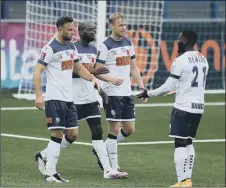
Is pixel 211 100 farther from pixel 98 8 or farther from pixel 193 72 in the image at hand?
pixel 193 72

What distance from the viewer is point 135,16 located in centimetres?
2314

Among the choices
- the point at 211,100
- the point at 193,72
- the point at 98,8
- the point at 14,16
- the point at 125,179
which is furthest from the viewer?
the point at 14,16

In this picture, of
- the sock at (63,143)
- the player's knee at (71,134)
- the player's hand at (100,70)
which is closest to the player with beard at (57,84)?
the player's knee at (71,134)

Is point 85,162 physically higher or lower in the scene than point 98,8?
lower

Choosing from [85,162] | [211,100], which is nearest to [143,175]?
[85,162]

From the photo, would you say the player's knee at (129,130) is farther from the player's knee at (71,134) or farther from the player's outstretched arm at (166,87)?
the player's outstretched arm at (166,87)

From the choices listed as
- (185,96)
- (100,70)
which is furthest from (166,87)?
(100,70)

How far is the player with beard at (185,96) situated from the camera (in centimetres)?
1159

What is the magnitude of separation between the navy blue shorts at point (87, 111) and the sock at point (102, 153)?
417mm

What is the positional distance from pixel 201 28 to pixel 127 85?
1085 cm

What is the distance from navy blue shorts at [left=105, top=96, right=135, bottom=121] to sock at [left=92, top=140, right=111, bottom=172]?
21.8 inches

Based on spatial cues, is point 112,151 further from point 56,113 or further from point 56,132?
point 56,113

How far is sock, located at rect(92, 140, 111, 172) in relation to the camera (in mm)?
12617

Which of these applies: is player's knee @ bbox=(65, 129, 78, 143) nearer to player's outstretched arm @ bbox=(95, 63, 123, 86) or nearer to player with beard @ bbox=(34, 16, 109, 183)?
player with beard @ bbox=(34, 16, 109, 183)
